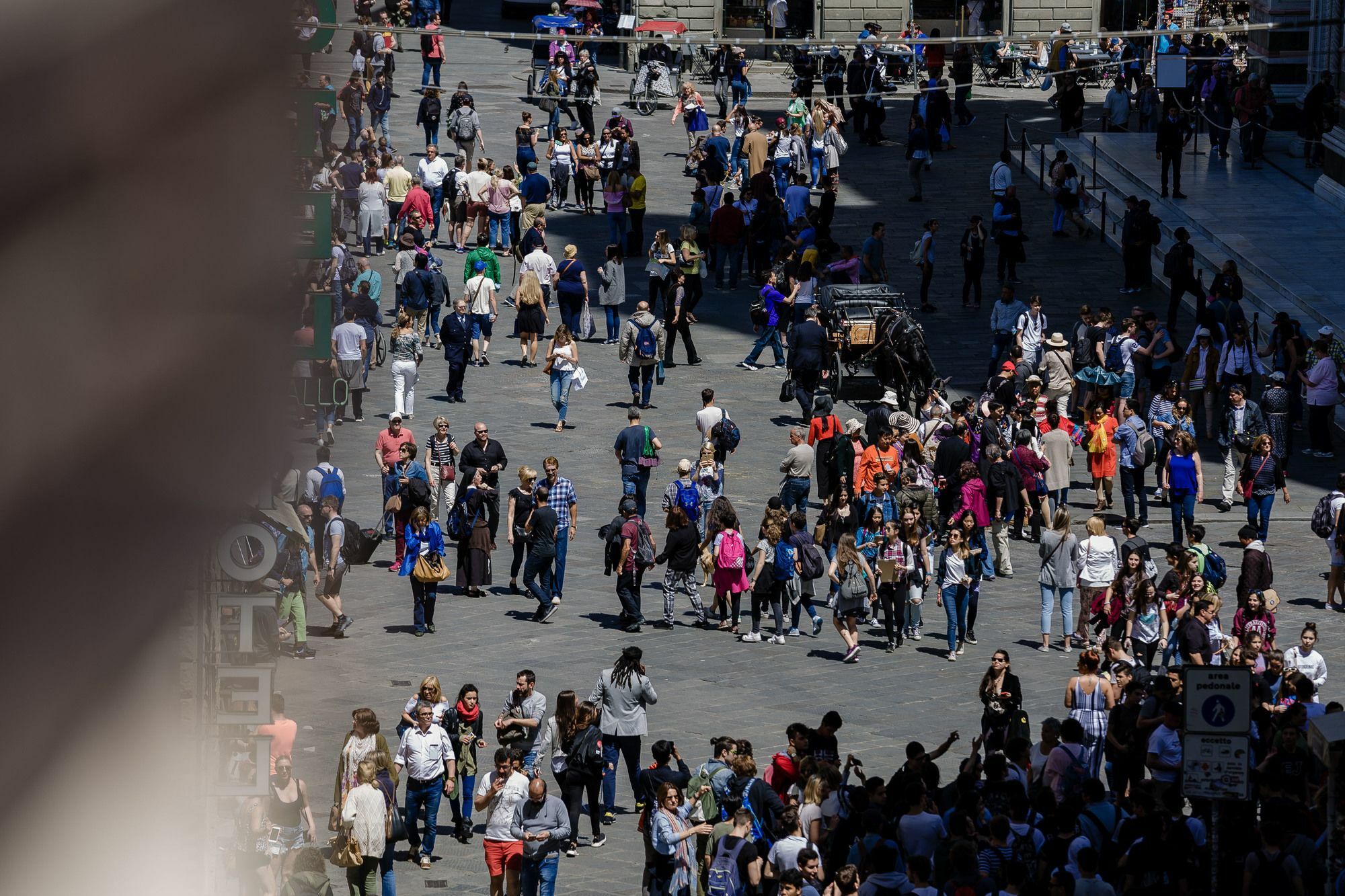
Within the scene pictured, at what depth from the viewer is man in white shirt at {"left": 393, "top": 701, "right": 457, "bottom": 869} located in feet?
46.1

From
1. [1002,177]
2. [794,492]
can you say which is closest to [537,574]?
[794,492]

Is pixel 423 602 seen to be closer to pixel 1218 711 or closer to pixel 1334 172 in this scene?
pixel 1218 711

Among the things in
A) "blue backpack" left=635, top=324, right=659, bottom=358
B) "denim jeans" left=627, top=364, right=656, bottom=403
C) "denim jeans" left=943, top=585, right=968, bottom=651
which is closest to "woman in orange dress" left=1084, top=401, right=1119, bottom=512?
"denim jeans" left=943, top=585, right=968, bottom=651

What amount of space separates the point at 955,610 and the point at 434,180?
17.9 m

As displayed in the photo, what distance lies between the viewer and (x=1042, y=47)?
50.0m

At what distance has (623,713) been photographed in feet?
50.1

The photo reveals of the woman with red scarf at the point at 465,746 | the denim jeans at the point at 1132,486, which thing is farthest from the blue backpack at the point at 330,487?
the denim jeans at the point at 1132,486

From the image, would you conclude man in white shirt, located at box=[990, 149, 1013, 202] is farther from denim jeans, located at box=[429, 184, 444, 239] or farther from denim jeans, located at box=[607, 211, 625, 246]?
denim jeans, located at box=[429, 184, 444, 239]

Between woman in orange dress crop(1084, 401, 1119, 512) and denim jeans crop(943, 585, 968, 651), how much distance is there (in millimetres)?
4822

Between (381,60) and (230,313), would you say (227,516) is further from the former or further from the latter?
(381,60)

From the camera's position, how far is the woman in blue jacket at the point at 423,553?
18906mm

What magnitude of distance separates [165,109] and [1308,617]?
2031 centimetres

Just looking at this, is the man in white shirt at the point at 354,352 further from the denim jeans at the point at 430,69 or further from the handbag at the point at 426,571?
the denim jeans at the point at 430,69

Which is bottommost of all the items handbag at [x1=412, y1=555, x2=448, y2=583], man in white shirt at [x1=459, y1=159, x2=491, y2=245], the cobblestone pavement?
the cobblestone pavement
